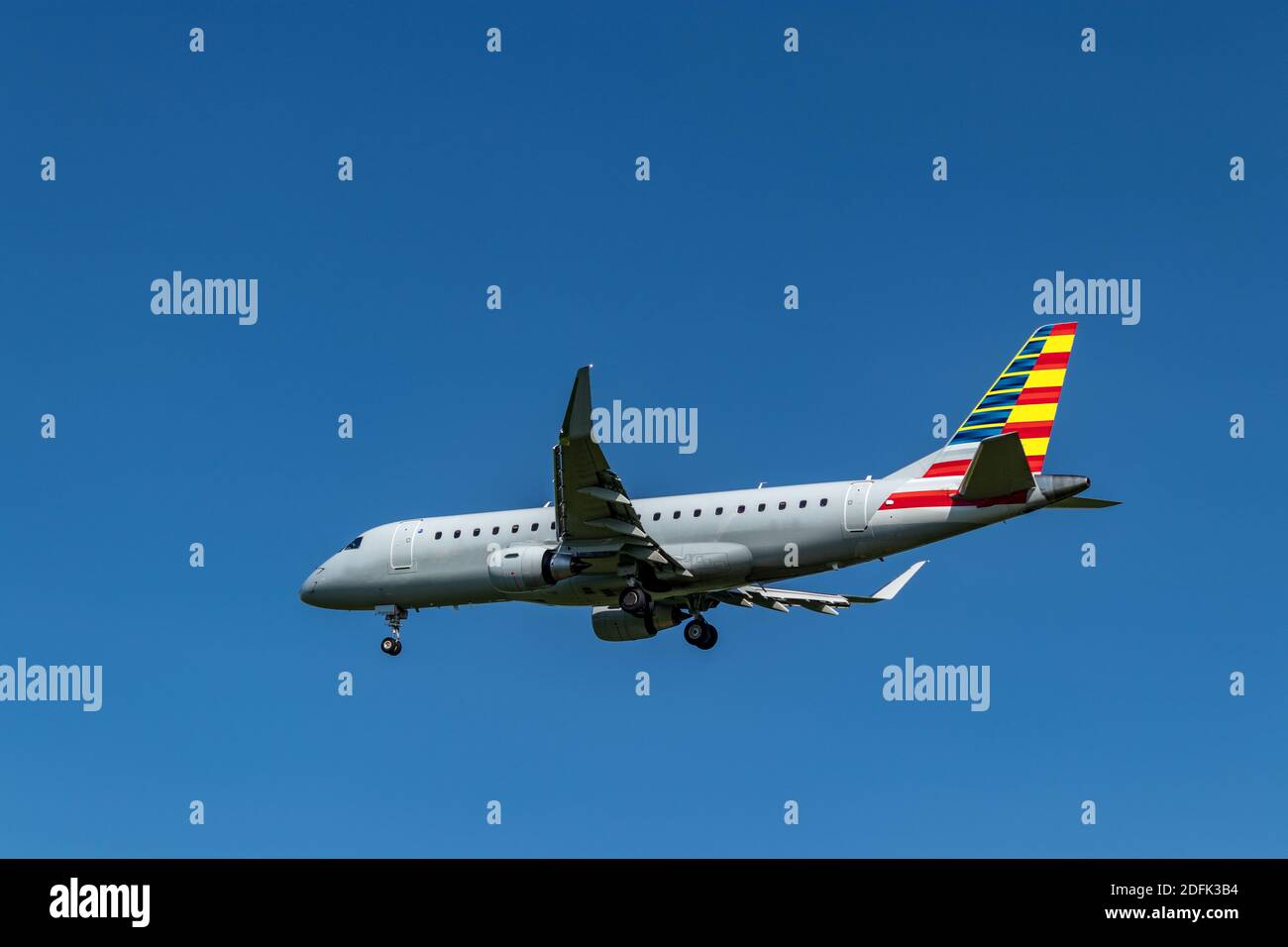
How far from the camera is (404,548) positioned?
50188 millimetres

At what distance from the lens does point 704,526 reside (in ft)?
149

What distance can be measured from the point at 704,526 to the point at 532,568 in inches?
188

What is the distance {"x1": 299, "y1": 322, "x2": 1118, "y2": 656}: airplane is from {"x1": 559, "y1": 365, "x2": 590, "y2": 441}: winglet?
34mm

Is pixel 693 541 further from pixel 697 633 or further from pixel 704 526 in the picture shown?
pixel 697 633

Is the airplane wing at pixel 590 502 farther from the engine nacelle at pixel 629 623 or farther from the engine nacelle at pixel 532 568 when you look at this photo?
the engine nacelle at pixel 629 623

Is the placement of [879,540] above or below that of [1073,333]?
below

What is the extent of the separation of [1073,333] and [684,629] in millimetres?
14374

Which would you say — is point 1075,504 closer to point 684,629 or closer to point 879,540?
point 879,540

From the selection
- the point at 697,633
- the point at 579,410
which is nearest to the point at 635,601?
the point at 697,633

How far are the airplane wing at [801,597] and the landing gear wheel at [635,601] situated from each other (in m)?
5.54

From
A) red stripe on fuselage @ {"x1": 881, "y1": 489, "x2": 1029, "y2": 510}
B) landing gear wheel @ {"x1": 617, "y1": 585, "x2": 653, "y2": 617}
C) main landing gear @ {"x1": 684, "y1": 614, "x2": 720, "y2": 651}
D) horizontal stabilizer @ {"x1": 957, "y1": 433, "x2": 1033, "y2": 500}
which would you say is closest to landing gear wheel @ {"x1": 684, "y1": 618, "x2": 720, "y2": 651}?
main landing gear @ {"x1": 684, "y1": 614, "x2": 720, "y2": 651}

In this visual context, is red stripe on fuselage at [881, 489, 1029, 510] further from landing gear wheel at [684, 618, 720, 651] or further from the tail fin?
landing gear wheel at [684, 618, 720, 651]

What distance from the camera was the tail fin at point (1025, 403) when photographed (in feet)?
141
